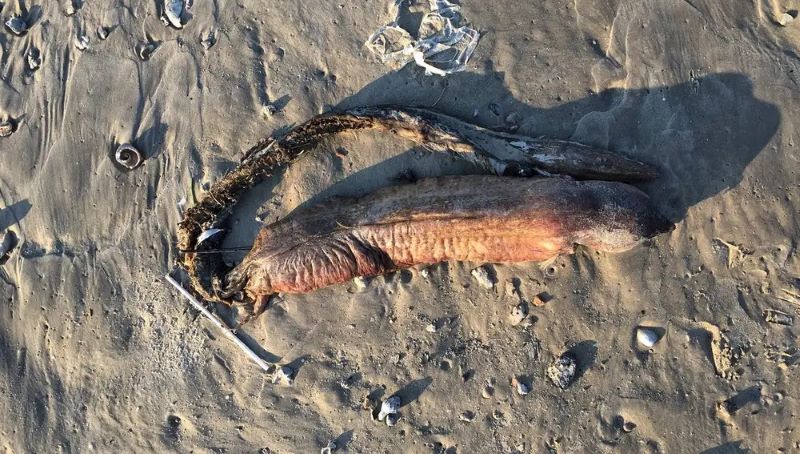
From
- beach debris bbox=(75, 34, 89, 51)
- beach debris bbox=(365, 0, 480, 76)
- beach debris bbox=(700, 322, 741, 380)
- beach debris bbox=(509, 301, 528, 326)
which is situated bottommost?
beach debris bbox=(700, 322, 741, 380)

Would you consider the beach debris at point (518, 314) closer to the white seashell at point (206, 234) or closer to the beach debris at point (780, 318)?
the beach debris at point (780, 318)

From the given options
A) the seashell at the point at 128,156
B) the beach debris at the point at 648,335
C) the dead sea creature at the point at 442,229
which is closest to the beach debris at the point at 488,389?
the dead sea creature at the point at 442,229

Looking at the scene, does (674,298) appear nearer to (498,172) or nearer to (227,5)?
(498,172)

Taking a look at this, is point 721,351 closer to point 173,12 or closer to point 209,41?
point 209,41

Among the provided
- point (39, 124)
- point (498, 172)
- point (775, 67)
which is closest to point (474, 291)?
point (498, 172)

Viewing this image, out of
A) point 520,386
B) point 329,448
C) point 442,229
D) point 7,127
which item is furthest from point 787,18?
point 7,127

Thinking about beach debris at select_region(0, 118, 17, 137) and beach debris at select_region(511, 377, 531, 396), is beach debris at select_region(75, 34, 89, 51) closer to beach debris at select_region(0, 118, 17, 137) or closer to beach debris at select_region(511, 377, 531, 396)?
beach debris at select_region(0, 118, 17, 137)

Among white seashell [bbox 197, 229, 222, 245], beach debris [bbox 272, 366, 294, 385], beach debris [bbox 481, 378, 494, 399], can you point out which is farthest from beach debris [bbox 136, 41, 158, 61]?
beach debris [bbox 481, 378, 494, 399]
